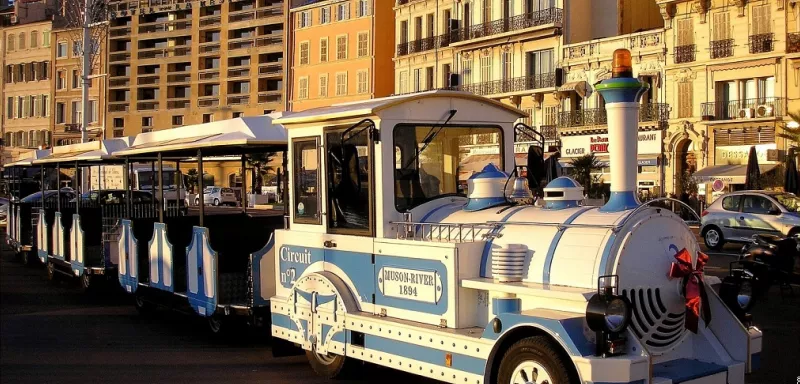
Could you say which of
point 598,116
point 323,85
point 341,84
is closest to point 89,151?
point 598,116

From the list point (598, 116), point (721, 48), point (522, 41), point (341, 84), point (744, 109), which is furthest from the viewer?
point (341, 84)

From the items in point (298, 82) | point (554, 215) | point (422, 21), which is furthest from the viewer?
point (298, 82)

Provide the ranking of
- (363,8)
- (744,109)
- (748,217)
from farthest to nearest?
(363,8), (744,109), (748,217)

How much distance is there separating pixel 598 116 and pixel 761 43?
26.1ft

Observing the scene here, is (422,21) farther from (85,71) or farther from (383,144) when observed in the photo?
(383,144)

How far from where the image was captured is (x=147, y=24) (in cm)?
8044

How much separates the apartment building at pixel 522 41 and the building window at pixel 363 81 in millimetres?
6046

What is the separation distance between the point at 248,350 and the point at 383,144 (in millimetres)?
3807

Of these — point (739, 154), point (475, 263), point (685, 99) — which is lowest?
point (475, 263)

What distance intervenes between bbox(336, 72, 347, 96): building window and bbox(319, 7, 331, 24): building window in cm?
370

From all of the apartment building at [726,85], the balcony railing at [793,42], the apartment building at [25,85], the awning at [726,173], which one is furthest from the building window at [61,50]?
the balcony railing at [793,42]

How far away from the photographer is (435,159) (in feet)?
27.9

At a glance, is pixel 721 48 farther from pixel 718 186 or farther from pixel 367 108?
pixel 367 108

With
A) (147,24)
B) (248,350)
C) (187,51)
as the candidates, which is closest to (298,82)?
(187,51)
